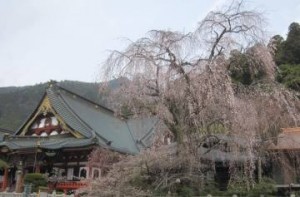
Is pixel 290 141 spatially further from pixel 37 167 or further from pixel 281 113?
pixel 37 167

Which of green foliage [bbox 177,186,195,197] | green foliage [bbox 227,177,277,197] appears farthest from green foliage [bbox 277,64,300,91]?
green foliage [bbox 177,186,195,197]

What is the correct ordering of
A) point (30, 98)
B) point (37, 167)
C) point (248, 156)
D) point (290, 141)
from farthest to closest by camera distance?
1. point (30, 98)
2. point (37, 167)
3. point (290, 141)
4. point (248, 156)

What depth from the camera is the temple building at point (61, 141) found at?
20.6 metres

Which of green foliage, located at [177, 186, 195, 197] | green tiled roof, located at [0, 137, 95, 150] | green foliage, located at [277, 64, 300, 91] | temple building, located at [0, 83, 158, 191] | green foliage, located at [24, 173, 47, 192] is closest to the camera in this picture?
green foliage, located at [177, 186, 195, 197]

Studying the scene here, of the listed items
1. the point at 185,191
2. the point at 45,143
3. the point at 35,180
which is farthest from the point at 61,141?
the point at 185,191

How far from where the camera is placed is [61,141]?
2134cm

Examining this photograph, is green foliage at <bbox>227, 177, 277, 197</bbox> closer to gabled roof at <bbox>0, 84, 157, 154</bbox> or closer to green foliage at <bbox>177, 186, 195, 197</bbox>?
green foliage at <bbox>177, 186, 195, 197</bbox>

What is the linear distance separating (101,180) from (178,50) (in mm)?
5269

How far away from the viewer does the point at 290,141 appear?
18203 mm

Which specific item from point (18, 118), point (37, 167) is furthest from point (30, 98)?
point (37, 167)

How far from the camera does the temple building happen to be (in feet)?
67.5

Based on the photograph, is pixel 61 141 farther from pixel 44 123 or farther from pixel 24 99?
pixel 24 99

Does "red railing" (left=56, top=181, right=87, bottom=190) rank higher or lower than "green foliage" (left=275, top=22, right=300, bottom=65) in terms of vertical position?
lower

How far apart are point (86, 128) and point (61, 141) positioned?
151 centimetres
